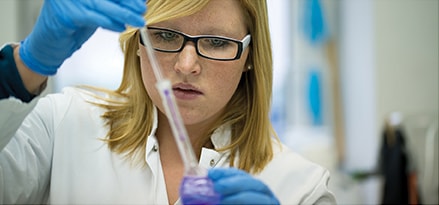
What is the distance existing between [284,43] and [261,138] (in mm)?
2626

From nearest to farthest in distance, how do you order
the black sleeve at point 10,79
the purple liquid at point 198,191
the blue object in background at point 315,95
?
1. the purple liquid at point 198,191
2. the black sleeve at point 10,79
3. the blue object in background at point 315,95

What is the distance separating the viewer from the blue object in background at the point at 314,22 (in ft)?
12.0

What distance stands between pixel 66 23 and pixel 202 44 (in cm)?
33

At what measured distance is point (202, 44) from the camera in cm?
113

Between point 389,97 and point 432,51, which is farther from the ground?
point 432,51

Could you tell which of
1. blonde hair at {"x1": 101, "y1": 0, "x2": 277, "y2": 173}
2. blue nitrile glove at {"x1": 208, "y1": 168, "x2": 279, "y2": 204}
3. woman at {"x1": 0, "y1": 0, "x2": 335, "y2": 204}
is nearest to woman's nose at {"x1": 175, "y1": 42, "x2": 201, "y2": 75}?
woman at {"x1": 0, "y1": 0, "x2": 335, "y2": 204}

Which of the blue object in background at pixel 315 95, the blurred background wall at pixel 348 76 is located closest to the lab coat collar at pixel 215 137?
the blurred background wall at pixel 348 76

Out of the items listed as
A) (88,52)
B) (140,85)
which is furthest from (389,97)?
(140,85)

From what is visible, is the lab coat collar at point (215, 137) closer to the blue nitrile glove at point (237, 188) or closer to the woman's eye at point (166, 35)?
the woman's eye at point (166, 35)

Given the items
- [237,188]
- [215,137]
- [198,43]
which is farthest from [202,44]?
[237,188]

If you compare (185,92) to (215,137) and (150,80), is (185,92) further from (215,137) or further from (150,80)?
(215,137)

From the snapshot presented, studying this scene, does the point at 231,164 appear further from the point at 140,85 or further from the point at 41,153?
the point at 41,153

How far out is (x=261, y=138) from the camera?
1.31 metres

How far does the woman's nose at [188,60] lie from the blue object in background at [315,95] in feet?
8.65
